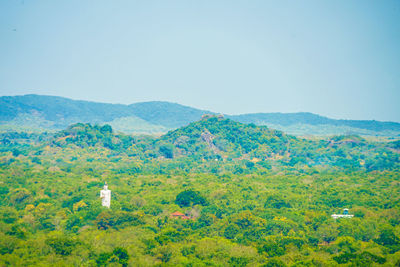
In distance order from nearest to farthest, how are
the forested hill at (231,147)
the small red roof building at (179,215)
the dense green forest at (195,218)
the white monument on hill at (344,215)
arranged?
the dense green forest at (195,218)
the white monument on hill at (344,215)
the small red roof building at (179,215)
the forested hill at (231,147)

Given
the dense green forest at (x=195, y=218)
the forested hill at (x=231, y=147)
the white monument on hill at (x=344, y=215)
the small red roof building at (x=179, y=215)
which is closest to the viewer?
the dense green forest at (x=195, y=218)

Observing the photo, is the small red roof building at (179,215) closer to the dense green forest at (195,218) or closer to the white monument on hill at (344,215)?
the dense green forest at (195,218)

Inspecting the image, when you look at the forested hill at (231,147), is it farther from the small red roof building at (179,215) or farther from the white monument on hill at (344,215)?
the white monument on hill at (344,215)

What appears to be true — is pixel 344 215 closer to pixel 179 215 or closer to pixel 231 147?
pixel 179 215

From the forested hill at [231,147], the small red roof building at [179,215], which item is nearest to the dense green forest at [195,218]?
the small red roof building at [179,215]

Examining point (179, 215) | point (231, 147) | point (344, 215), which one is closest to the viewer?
point (344, 215)

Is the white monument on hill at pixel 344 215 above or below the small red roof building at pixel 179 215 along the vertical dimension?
above

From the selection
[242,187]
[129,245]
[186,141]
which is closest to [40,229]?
[129,245]

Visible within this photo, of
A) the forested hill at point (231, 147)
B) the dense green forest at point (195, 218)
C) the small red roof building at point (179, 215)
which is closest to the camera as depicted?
the dense green forest at point (195, 218)

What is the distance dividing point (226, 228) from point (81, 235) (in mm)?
16137

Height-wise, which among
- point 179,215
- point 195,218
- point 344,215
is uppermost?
point 344,215

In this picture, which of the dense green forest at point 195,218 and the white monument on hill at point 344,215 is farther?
the white monument on hill at point 344,215

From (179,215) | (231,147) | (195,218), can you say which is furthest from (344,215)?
(231,147)

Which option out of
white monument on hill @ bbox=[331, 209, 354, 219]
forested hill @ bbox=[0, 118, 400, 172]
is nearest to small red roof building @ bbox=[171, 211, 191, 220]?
white monument on hill @ bbox=[331, 209, 354, 219]
